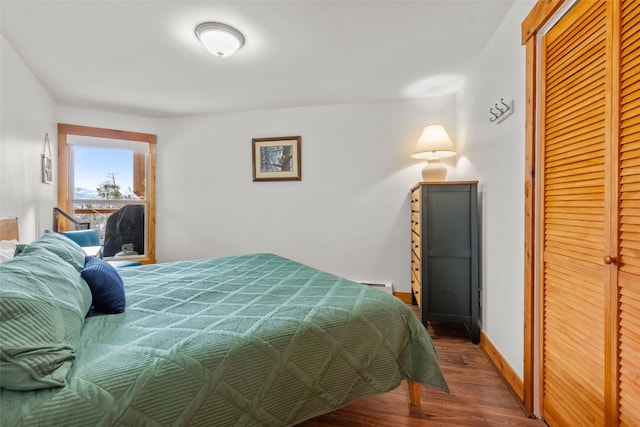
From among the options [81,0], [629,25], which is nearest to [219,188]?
[81,0]

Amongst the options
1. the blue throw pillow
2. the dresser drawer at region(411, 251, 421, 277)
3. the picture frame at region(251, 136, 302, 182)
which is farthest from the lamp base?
the blue throw pillow

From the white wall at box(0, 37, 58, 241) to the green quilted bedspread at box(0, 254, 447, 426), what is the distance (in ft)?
5.01

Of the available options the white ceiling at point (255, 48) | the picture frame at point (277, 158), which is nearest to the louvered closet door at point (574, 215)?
the white ceiling at point (255, 48)

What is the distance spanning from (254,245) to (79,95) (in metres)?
2.59

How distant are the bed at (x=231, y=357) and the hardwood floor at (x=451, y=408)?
12cm

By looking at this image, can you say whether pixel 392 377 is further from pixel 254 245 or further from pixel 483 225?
pixel 254 245

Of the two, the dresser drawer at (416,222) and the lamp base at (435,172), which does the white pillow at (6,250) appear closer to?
the dresser drawer at (416,222)

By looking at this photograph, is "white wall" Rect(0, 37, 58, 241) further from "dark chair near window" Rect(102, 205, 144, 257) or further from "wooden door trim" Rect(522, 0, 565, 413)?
"wooden door trim" Rect(522, 0, 565, 413)

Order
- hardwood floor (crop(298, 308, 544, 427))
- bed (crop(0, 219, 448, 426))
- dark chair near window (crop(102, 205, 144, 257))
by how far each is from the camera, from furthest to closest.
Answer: dark chair near window (crop(102, 205, 144, 257)) → hardwood floor (crop(298, 308, 544, 427)) → bed (crop(0, 219, 448, 426))

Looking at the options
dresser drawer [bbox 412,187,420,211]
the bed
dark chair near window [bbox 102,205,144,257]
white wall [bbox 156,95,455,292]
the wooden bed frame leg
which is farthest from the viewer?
dark chair near window [bbox 102,205,144,257]

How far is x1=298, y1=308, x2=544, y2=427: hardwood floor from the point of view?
1479mm

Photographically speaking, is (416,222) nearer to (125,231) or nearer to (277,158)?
(277,158)

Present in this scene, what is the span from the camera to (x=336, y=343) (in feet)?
4.08

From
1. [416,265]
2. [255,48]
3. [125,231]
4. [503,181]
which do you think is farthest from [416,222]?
[125,231]
